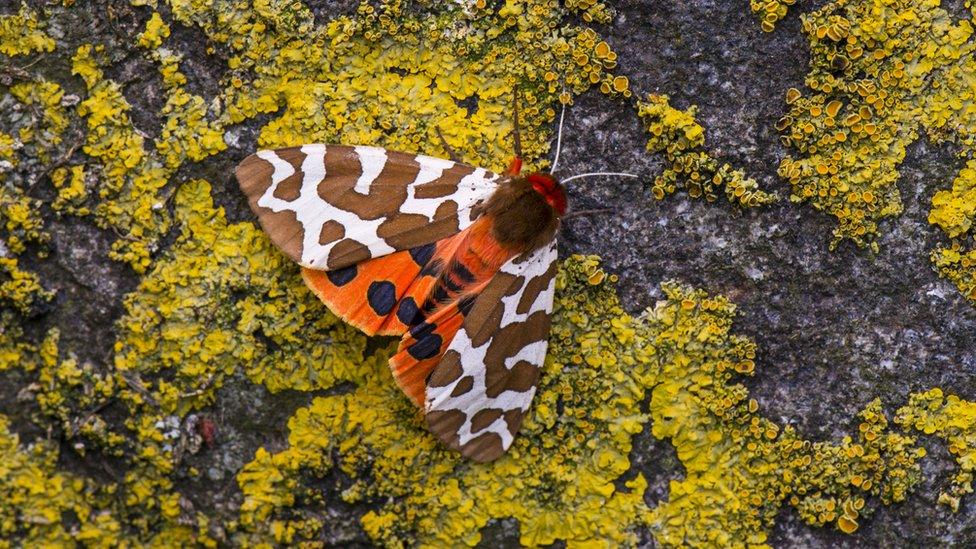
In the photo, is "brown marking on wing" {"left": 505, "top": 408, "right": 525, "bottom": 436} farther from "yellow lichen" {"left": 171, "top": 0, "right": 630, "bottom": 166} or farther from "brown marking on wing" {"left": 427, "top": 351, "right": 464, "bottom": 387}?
"yellow lichen" {"left": 171, "top": 0, "right": 630, "bottom": 166}

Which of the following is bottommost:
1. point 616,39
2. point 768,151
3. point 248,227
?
point 248,227

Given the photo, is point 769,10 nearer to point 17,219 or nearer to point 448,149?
point 448,149

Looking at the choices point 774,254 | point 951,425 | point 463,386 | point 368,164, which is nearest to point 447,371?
point 463,386

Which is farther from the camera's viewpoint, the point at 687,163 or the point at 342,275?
the point at 687,163

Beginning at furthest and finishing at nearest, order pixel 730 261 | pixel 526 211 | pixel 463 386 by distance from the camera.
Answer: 1. pixel 730 261
2. pixel 463 386
3. pixel 526 211

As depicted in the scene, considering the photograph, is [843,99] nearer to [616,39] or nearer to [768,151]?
[768,151]

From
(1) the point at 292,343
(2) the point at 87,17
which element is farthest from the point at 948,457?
(2) the point at 87,17

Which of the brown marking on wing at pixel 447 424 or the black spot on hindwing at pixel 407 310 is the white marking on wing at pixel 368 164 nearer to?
the black spot on hindwing at pixel 407 310
